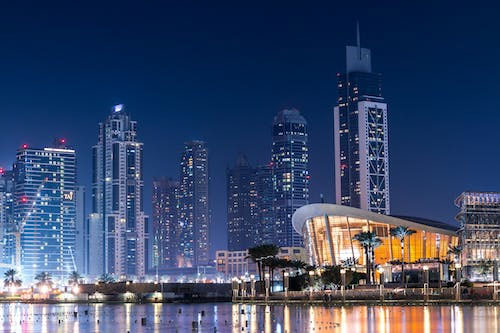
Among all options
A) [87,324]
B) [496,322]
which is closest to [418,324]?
[496,322]

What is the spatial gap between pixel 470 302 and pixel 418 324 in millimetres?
41181

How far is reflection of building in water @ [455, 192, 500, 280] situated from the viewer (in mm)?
182250

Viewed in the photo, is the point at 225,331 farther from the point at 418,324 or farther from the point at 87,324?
the point at 87,324

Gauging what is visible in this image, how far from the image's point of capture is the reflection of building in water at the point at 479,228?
18225 centimetres

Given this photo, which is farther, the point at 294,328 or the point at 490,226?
the point at 490,226

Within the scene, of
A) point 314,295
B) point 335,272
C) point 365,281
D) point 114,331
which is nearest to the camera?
point 114,331

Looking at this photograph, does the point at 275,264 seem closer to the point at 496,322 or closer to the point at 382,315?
the point at 382,315

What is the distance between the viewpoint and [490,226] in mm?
183625

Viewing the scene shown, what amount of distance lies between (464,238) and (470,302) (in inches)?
2652

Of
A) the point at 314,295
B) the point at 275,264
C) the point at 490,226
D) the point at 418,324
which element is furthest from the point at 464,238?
the point at 418,324

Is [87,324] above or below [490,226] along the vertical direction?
below

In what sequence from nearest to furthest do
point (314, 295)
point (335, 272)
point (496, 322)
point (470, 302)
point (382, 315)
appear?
1. point (496, 322)
2. point (382, 315)
3. point (470, 302)
4. point (314, 295)
5. point (335, 272)

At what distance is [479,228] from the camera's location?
183625 mm

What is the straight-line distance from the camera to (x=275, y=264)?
186250 mm
